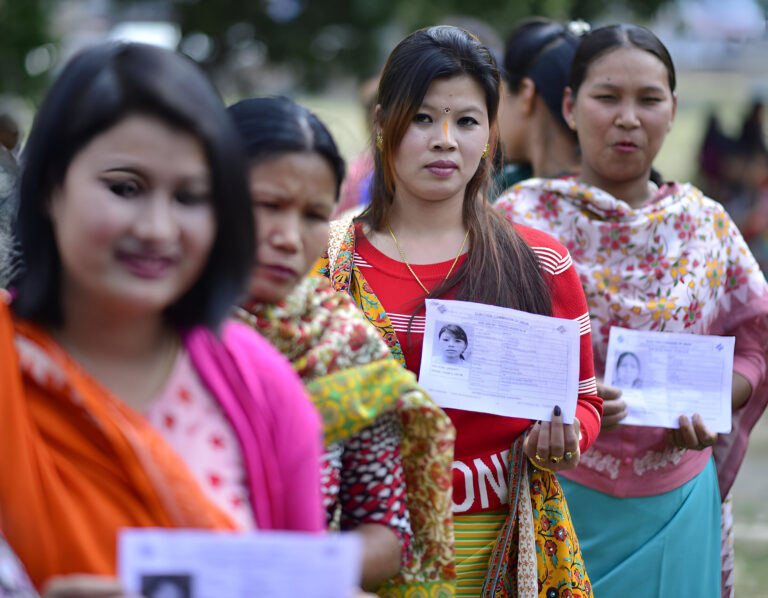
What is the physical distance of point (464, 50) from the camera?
2717 mm

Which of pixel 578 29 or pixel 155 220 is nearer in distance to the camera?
pixel 155 220

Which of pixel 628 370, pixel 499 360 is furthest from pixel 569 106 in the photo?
pixel 499 360

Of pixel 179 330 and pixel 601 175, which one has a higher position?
pixel 601 175

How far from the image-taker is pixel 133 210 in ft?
4.56

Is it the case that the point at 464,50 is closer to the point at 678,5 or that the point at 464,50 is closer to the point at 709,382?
the point at 709,382

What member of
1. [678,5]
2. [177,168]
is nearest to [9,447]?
[177,168]

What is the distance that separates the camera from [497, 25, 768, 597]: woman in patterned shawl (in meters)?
3.34

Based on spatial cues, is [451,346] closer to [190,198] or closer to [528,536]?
[528,536]

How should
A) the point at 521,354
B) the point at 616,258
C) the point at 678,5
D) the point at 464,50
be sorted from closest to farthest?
the point at 521,354
the point at 464,50
the point at 616,258
the point at 678,5

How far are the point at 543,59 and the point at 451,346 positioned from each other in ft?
6.77

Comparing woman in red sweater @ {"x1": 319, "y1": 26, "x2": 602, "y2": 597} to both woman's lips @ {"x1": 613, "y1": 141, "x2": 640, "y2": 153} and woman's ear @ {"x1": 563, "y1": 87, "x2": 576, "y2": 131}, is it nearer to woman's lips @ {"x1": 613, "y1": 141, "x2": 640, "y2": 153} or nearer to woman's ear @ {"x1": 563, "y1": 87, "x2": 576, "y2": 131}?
woman's lips @ {"x1": 613, "y1": 141, "x2": 640, "y2": 153}

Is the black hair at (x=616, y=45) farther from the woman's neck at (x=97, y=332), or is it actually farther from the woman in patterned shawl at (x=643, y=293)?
the woman's neck at (x=97, y=332)

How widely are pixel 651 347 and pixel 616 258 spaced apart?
36 cm

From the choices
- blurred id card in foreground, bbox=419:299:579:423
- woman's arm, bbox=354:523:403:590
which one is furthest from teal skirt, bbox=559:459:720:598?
woman's arm, bbox=354:523:403:590
